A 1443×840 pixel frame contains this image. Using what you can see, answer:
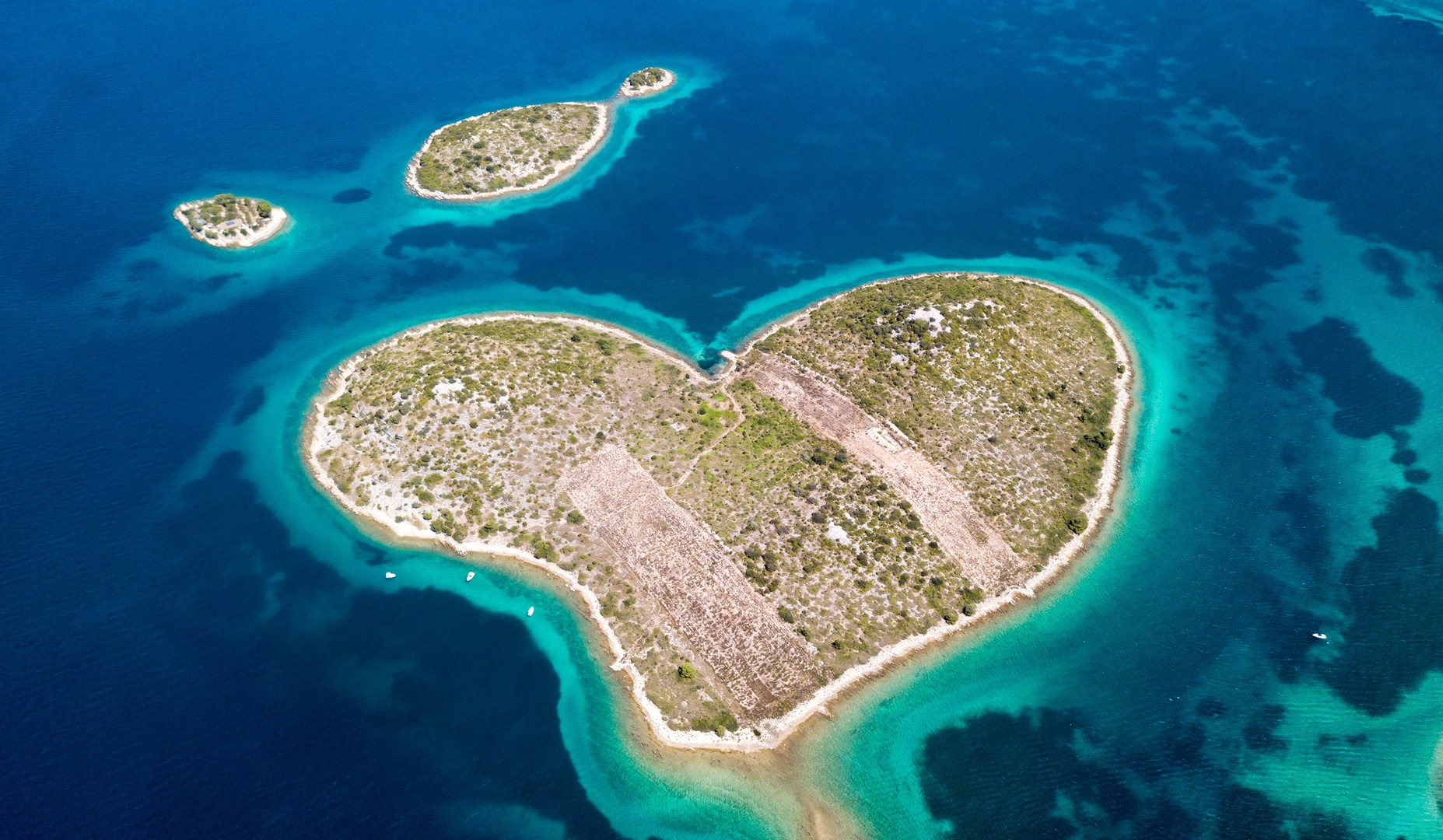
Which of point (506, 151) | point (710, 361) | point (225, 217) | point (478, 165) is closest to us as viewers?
point (710, 361)

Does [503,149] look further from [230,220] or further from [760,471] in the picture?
[760,471]

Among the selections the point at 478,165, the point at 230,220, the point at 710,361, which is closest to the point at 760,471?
the point at 710,361

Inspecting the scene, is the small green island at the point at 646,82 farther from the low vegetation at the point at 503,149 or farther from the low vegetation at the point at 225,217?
the low vegetation at the point at 225,217

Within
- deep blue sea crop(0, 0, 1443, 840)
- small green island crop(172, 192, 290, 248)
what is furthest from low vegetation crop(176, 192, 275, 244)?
deep blue sea crop(0, 0, 1443, 840)

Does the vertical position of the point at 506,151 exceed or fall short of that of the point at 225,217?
it exceeds it

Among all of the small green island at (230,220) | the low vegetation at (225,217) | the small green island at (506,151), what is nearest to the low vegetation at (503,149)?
the small green island at (506,151)

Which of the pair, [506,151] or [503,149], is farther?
[503,149]

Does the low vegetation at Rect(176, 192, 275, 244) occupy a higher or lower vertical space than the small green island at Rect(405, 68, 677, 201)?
lower

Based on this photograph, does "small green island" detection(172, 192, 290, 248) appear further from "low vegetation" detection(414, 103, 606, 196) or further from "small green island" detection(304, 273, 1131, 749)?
"small green island" detection(304, 273, 1131, 749)
